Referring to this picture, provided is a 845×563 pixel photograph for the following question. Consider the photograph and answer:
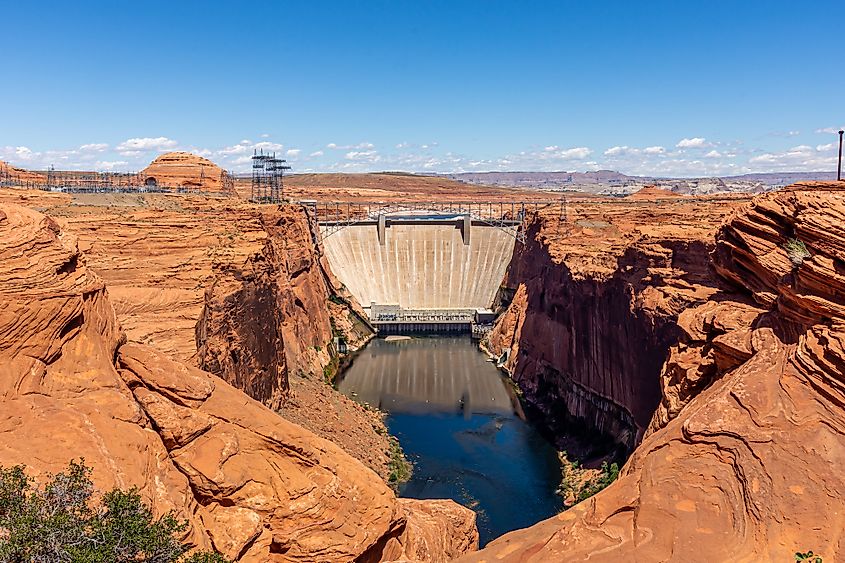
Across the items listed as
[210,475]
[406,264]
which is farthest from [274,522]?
[406,264]

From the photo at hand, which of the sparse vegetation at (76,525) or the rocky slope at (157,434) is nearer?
the sparse vegetation at (76,525)

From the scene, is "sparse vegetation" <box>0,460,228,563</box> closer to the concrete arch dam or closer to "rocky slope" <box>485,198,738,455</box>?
"rocky slope" <box>485,198,738,455</box>

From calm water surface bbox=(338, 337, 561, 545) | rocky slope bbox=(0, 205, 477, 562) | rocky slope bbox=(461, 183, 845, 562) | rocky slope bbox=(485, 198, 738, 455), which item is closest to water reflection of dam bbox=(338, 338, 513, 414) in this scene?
calm water surface bbox=(338, 337, 561, 545)

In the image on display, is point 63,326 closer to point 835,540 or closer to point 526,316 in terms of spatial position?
point 835,540

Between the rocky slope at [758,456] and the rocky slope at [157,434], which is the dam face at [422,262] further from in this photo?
the rocky slope at [758,456]

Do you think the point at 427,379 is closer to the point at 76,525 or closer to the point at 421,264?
the point at 421,264

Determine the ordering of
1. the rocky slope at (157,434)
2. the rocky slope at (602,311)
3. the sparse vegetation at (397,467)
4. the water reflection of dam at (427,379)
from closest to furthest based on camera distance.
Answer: the rocky slope at (157,434), the rocky slope at (602,311), the sparse vegetation at (397,467), the water reflection of dam at (427,379)

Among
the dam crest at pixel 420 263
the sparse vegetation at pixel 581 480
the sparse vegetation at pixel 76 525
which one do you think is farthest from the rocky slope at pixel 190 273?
the dam crest at pixel 420 263

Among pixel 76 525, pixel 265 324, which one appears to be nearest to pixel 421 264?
pixel 265 324
